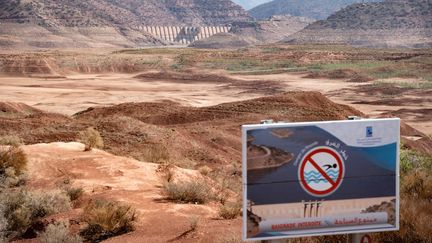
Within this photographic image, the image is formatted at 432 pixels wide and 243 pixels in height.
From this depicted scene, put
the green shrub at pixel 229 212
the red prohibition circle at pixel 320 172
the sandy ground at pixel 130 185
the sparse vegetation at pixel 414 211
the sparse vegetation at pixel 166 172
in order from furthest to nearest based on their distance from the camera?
the sparse vegetation at pixel 166 172 < the green shrub at pixel 229 212 < the sandy ground at pixel 130 185 < the sparse vegetation at pixel 414 211 < the red prohibition circle at pixel 320 172

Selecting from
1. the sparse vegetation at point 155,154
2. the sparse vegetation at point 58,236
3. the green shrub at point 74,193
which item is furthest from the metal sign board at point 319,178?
the sparse vegetation at point 155,154

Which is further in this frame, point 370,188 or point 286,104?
point 286,104

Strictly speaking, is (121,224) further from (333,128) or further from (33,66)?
(33,66)

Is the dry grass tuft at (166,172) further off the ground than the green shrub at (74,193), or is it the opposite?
the green shrub at (74,193)

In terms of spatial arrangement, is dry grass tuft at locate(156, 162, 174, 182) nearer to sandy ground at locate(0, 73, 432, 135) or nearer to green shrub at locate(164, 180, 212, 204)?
green shrub at locate(164, 180, 212, 204)

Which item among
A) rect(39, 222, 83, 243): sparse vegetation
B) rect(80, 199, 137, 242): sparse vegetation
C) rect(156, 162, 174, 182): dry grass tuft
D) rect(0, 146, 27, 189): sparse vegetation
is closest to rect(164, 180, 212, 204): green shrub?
rect(80, 199, 137, 242): sparse vegetation

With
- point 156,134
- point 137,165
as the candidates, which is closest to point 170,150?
point 156,134

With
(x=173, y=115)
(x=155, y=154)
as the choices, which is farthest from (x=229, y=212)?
(x=173, y=115)

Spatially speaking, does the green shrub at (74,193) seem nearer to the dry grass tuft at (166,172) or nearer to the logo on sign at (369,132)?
the dry grass tuft at (166,172)
